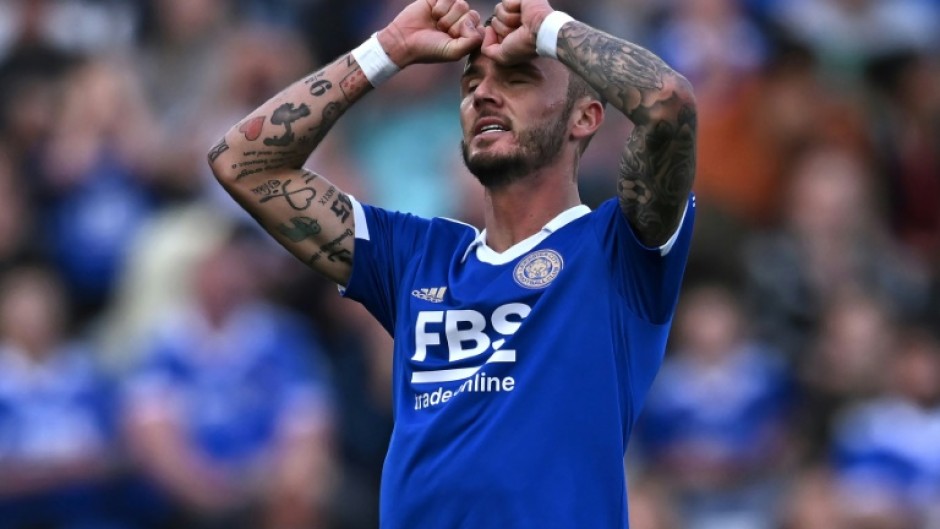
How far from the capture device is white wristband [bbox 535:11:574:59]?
18.6 feet

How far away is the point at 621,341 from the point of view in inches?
221

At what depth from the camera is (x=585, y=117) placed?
5992mm

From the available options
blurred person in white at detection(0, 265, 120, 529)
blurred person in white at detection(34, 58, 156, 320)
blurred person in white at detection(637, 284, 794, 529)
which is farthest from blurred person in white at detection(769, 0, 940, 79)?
blurred person in white at detection(0, 265, 120, 529)

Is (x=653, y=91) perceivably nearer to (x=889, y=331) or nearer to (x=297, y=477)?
(x=297, y=477)

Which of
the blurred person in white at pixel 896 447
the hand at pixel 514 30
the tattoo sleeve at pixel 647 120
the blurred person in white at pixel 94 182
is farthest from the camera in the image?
the blurred person in white at pixel 94 182

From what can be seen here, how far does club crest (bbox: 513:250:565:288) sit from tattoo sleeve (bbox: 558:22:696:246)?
0.26 meters

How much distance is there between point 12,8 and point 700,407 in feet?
19.0

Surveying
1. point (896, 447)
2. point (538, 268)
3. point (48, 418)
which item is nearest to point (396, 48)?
point (538, 268)

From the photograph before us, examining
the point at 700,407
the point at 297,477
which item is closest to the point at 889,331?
the point at 700,407

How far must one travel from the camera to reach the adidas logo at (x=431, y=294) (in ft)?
19.0

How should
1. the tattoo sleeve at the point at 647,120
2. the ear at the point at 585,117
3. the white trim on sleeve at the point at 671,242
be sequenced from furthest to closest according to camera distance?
1. the ear at the point at 585,117
2. the white trim on sleeve at the point at 671,242
3. the tattoo sleeve at the point at 647,120

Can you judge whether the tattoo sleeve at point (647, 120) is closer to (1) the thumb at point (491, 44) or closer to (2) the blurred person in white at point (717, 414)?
(1) the thumb at point (491, 44)

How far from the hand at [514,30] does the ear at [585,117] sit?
237mm

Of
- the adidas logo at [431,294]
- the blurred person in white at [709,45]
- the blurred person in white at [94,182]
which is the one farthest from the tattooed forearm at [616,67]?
the blurred person in white at [709,45]
